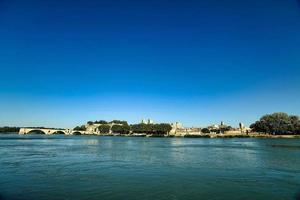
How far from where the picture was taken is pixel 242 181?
2225 cm

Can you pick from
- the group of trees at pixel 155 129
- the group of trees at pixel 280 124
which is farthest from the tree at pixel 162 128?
the group of trees at pixel 280 124

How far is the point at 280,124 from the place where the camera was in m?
136

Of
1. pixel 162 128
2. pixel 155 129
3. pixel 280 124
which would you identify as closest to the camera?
pixel 280 124

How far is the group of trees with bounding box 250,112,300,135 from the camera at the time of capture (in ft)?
437

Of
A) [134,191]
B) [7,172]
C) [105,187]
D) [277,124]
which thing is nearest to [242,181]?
[134,191]

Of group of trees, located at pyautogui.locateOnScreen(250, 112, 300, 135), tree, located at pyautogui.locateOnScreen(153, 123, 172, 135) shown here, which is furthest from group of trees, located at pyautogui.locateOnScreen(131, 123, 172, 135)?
group of trees, located at pyautogui.locateOnScreen(250, 112, 300, 135)

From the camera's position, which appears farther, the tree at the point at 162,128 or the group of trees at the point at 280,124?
the tree at the point at 162,128

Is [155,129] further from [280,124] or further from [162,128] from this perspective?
[280,124]

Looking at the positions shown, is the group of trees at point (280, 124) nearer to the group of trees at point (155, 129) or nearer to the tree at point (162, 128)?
the tree at point (162, 128)

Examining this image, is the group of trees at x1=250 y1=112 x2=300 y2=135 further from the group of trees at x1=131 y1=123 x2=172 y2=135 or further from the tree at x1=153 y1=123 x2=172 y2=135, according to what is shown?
the group of trees at x1=131 y1=123 x2=172 y2=135

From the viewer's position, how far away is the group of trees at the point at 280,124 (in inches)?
5246

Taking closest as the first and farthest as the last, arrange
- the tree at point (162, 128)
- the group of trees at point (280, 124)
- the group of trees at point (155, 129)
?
the group of trees at point (280, 124)
the tree at point (162, 128)
the group of trees at point (155, 129)

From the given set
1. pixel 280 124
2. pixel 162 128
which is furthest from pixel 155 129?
pixel 280 124

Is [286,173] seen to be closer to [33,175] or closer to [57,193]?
[57,193]
